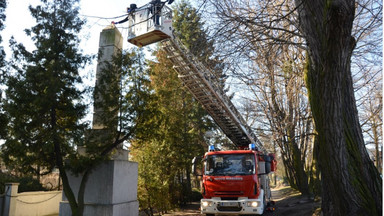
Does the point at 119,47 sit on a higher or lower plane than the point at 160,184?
higher

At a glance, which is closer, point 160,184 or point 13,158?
point 13,158

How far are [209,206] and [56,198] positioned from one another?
24.1ft

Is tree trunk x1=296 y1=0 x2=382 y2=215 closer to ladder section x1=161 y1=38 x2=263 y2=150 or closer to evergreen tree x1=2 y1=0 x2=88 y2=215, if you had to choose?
evergreen tree x1=2 y1=0 x2=88 y2=215

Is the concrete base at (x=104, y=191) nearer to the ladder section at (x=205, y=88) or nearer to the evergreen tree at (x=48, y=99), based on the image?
the evergreen tree at (x=48, y=99)

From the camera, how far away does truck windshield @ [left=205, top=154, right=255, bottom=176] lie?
11.4 m

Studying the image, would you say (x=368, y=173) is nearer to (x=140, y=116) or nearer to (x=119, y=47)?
(x=140, y=116)

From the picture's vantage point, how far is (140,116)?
9.49m

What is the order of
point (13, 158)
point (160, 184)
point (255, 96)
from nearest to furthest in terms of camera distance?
point (13, 158), point (160, 184), point (255, 96)

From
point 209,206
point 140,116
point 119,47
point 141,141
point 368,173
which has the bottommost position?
point 209,206

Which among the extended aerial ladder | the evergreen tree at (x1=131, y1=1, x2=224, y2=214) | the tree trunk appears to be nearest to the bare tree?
the tree trunk

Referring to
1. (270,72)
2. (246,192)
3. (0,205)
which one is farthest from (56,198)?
(270,72)

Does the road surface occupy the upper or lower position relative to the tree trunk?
lower

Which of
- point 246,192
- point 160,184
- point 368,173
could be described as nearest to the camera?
point 368,173

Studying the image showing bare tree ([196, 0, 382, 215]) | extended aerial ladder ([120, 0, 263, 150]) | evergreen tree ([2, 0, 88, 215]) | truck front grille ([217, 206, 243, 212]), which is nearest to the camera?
bare tree ([196, 0, 382, 215])
